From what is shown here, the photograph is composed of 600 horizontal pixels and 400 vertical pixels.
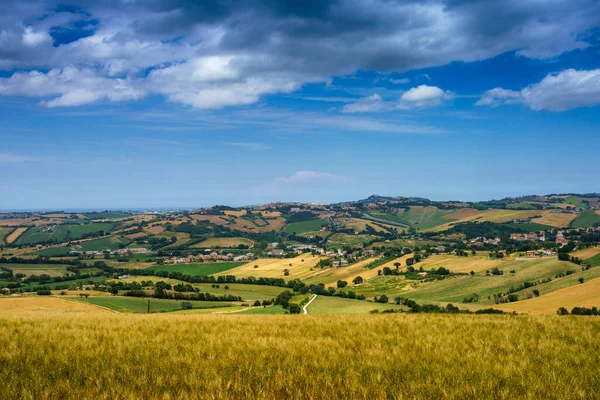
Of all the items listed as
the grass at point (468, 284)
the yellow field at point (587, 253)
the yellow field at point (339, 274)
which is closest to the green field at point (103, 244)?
the yellow field at point (339, 274)

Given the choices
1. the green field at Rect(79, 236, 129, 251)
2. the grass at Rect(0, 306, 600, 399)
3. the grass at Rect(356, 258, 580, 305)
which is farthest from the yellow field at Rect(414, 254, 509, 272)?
the green field at Rect(79, 236, 129, 251)

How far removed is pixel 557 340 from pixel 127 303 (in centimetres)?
6501

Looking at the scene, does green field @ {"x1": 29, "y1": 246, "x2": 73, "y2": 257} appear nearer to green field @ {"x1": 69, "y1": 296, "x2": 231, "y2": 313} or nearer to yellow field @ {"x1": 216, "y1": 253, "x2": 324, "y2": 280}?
yellow field @ {"x1": 216, "y1": 253, "x2": 324, "y2": 280}

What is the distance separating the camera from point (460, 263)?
11506 centimetres

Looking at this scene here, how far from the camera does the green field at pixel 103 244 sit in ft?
581

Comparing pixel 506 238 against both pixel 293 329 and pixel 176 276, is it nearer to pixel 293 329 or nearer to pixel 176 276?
pixel 176 276

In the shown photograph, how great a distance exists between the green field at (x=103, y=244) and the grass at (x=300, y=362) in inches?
7378

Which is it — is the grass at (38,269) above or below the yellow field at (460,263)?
below

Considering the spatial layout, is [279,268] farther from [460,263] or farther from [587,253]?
[587,253]

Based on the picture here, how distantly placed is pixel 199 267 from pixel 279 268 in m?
26.5

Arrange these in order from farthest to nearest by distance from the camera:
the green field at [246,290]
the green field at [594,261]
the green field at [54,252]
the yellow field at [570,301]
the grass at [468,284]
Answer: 1. the green field at [54,252]
2. the green field at [594,261]
3. the grass at [468,284]
4. the green field at [246,290]
5. the yellow field at [570,301]

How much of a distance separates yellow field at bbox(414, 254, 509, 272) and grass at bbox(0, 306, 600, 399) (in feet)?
347

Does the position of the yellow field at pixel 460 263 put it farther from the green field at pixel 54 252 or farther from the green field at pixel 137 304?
the green field at pixel 54 252

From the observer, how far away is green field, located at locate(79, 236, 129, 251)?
581ft
